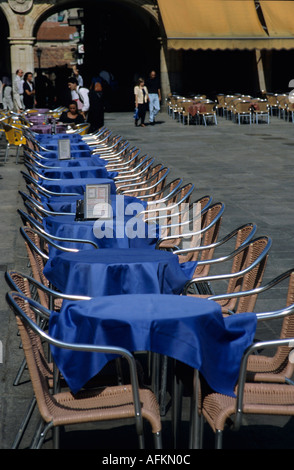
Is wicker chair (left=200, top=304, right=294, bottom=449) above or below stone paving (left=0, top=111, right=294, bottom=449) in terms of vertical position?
above

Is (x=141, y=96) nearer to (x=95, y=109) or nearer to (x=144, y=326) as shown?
(x=95, y=109)

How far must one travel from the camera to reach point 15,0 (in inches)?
1083

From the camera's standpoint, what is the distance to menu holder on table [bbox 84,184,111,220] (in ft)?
18.4

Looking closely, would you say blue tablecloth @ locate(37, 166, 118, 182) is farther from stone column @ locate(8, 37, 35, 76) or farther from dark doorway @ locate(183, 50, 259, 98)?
dark doorway @ locate(183, 50, 259, 98)

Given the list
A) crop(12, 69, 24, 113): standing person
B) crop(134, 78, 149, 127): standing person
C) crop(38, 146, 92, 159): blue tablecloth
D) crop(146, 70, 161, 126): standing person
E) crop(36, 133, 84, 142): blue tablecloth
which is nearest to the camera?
crop(38, 146, 92, 159): blue tablecloth

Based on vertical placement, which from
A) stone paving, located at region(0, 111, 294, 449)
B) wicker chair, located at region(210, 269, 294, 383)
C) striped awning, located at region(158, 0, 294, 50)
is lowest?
stone paving, located at region(0, 111, 294, 449)

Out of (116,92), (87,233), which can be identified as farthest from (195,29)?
(87,233)

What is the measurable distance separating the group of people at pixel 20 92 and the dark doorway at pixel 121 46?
168 inches

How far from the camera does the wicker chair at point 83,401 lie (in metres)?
3.12

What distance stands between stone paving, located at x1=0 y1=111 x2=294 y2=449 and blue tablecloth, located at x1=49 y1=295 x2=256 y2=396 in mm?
569

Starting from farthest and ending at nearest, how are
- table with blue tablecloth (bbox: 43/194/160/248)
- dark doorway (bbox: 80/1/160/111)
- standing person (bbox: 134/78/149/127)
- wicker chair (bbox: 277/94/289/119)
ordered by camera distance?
dark doorway (bbox: 80/1/160/111), wicker chair (bbox: 277/94/289/119), standing person (bbox: 134/78/149/127), table with blue tablecloth (bbox: 43/194/160/248)

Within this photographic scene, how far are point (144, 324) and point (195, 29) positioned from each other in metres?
24.8

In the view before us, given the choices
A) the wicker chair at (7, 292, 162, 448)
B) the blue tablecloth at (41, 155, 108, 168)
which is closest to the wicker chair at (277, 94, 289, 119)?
the blue tablecloth at (41, 155, 108, 168)

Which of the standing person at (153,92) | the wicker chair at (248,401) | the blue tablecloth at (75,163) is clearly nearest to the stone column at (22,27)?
the standing person at (153,92)
